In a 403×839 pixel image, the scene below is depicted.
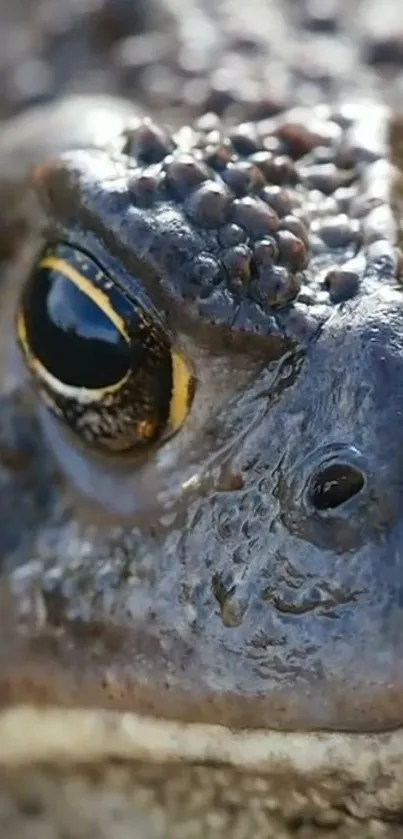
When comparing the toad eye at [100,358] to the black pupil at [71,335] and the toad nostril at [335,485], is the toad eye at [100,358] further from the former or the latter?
the toad nostril at [335,485]

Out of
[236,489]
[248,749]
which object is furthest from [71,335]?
[248,749]

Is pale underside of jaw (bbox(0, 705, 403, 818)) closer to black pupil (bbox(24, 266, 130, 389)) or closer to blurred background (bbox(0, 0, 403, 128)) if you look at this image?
black pupil (bbox(24, 266, 130, 389))

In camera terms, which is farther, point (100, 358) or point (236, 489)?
point (100, 358)

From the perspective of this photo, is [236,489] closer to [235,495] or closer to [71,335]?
[235,495]

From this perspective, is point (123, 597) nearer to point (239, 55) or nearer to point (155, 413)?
point (155, 413)

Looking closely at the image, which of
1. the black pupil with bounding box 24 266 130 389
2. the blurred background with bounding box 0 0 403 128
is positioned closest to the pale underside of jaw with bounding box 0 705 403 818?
the black pupil with bounding box 24 266 130 389

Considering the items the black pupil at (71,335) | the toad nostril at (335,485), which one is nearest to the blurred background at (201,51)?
the black pupil at (71,335)
